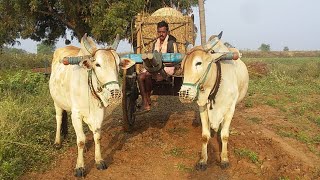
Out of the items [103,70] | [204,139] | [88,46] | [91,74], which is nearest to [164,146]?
[204,139]

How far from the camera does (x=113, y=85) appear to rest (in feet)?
12.9

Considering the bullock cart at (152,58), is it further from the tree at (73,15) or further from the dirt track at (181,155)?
the tree at (73,15)

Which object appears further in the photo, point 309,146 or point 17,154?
point 309,146

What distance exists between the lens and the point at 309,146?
562 cm

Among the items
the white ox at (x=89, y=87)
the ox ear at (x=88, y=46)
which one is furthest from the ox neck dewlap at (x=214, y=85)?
the ox ear at (x=88, y=46)

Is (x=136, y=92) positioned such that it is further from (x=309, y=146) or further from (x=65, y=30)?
(x=65, y=30)

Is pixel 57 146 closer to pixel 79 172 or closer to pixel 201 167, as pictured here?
pixel 79 172

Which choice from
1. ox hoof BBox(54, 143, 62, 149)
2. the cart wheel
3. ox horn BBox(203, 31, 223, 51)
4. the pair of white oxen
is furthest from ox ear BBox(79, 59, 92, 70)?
ox hoof BBox(54, 143, 62, 149)

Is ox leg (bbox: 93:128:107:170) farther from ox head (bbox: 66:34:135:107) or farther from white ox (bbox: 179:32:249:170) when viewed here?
white ox (bbox: 179:32:249:170)

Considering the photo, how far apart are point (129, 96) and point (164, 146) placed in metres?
1.07

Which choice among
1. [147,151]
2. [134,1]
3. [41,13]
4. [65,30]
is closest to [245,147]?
[147,151]

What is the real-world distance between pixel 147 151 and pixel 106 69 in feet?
5.87

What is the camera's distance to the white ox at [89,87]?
13.2 ft

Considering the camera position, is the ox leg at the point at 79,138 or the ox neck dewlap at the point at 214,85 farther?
the ox leg at the point at 79,138
